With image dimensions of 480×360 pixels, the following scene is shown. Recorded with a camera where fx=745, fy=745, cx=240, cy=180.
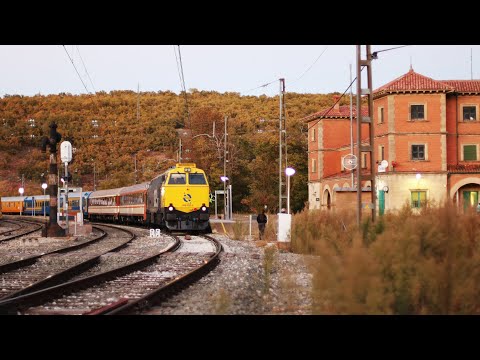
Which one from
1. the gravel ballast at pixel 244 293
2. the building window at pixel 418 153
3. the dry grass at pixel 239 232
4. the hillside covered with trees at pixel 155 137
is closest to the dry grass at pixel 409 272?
the gravel ballast at pixel 244 293

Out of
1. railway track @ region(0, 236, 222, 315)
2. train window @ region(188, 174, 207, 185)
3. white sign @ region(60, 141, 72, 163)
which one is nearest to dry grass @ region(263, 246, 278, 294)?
railway track @ region(0, 236, 222, 315)

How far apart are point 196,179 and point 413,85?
24.0m

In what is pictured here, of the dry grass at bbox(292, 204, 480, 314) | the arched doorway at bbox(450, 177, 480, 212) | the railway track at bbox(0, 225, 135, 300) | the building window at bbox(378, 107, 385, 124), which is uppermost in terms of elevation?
the building window at bbox(378, 107, 385, 124)

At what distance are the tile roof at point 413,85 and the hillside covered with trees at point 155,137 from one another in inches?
646

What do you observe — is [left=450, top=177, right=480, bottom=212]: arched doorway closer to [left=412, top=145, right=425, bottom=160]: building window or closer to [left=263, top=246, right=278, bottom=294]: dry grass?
[left=412, top=145, right=425, bottom=160]: building window

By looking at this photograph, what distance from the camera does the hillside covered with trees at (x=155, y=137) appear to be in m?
75.6

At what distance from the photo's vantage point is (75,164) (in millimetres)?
115000

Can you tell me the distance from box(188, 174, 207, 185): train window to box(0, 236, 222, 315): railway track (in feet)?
54.6

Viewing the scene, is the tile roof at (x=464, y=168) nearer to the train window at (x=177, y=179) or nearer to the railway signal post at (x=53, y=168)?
the train window at (x=177, y=179)

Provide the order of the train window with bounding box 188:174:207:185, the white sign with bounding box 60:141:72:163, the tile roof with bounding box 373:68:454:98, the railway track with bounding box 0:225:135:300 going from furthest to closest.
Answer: the tile roof with bounding box 373:68:454:98 < the train window with bounding box 188:174:207:185 < the white sign with bounding box 60:141:72:163 < the railway track with bounding box 0:225:135:300

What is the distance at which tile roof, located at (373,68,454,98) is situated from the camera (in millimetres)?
54406
